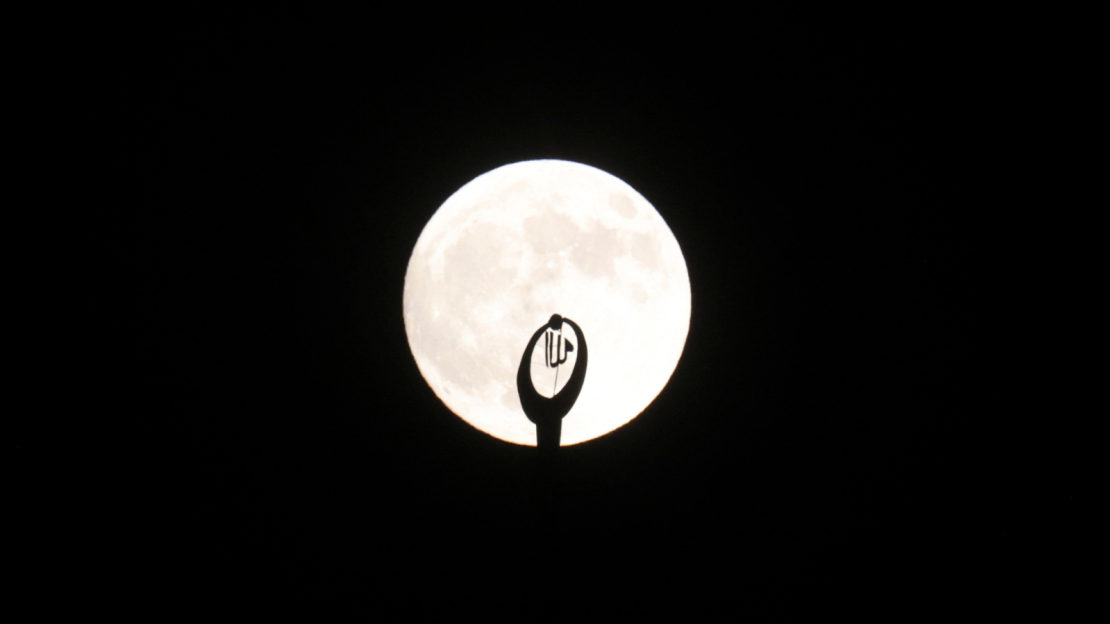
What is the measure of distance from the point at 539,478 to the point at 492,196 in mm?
1154

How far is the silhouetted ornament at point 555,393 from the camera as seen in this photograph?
85.0 inches

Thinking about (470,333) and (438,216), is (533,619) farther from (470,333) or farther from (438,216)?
(438,216)

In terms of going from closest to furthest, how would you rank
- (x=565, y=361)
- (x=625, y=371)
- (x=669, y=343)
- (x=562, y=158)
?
(x=565, y=361) < (x=625, y=371) < (x=669, y=343) < (x=562, y=158)

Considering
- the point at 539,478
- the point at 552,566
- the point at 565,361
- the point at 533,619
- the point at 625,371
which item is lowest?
the point at 533,619

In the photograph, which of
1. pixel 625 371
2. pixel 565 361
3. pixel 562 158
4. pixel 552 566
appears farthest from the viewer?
pixel 562 158

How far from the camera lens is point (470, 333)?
254 cm

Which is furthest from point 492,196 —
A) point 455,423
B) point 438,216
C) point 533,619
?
point 533,619

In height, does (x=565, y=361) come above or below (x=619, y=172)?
below

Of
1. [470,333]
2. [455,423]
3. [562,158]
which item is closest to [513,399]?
[470,333]

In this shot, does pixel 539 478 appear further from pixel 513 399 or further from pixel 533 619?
pixel 533 619

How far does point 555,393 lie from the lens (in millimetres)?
2164

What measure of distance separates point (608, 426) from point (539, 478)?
0.58 meters

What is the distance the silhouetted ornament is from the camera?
2160mm

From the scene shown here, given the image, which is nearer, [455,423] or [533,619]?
[533,619]
